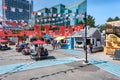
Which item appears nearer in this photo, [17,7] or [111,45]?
[111,45]

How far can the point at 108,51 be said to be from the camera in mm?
26391

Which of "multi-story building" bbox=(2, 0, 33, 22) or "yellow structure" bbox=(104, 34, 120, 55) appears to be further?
"multi-story building" bbox=(2, 0, 33, 22)

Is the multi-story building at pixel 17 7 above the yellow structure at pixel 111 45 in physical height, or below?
above

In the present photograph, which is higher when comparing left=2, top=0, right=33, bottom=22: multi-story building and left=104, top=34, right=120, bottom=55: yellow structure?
left=2, top=0, right=33, bottom=22: multi-story building

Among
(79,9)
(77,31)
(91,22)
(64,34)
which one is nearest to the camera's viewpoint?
(77,31)

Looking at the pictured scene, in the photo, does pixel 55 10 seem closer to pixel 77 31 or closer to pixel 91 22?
pixel 91 22

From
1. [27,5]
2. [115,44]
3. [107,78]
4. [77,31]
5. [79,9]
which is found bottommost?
[107,78]

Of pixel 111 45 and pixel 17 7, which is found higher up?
pixel 17 7

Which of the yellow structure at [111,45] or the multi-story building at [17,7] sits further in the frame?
the multi-story building at [17,7]

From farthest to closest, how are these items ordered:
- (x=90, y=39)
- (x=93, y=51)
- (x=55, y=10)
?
(x=55, y=10), (x=90, y=39), (x=93, y=51)

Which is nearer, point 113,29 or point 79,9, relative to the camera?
point 113,29

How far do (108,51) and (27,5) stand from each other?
17180 millimetres

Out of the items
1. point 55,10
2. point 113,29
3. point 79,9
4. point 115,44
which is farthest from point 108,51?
point 55,10

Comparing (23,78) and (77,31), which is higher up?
(77,31)
